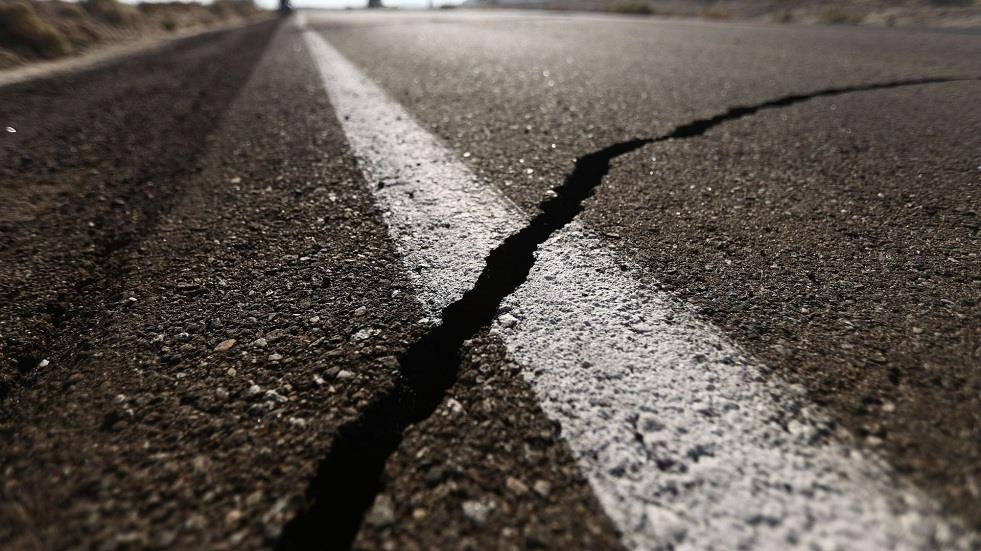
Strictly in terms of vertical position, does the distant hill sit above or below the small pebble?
above

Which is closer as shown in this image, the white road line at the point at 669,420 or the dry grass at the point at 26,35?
the white road line at the point at 669,420

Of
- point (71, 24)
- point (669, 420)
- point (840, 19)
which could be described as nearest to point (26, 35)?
point (71, 24)

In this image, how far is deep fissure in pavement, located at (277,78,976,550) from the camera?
0.68 metres

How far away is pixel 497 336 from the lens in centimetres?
98

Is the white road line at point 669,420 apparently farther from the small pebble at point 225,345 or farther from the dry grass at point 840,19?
the dry grass at point 840,19

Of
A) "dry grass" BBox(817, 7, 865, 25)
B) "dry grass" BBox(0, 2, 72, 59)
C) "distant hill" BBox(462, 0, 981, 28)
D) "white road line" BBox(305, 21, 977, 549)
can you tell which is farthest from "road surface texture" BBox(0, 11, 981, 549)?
"distant hill" BBox(462, 0, 981, 28)

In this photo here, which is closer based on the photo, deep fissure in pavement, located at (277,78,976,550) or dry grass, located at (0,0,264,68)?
deep fissure in pavement, located at (277,78,976,550)

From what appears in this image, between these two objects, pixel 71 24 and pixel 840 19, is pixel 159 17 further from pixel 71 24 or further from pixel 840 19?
pixel 840 19

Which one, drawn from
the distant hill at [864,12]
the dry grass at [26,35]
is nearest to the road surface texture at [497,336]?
the dry grass at [26,35]

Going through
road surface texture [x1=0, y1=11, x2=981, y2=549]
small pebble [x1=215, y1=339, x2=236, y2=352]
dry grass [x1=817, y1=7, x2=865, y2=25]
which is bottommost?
small pebble [x1=215, y1=339, x2=236, y2=352]

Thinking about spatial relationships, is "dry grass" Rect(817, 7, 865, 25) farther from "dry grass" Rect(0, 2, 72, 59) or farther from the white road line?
"dry grass" Rect(0, 2, 72, 59)

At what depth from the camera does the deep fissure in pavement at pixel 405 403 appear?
26.8 inches

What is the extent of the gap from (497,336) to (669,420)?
35cm

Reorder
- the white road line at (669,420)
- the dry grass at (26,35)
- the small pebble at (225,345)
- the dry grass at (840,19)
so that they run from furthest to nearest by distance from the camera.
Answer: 1. the dry grass at (840,19)
2. the dry grass at (26,35)
3. the small pebble at (225,345)
4. the white road line at (669,420)
